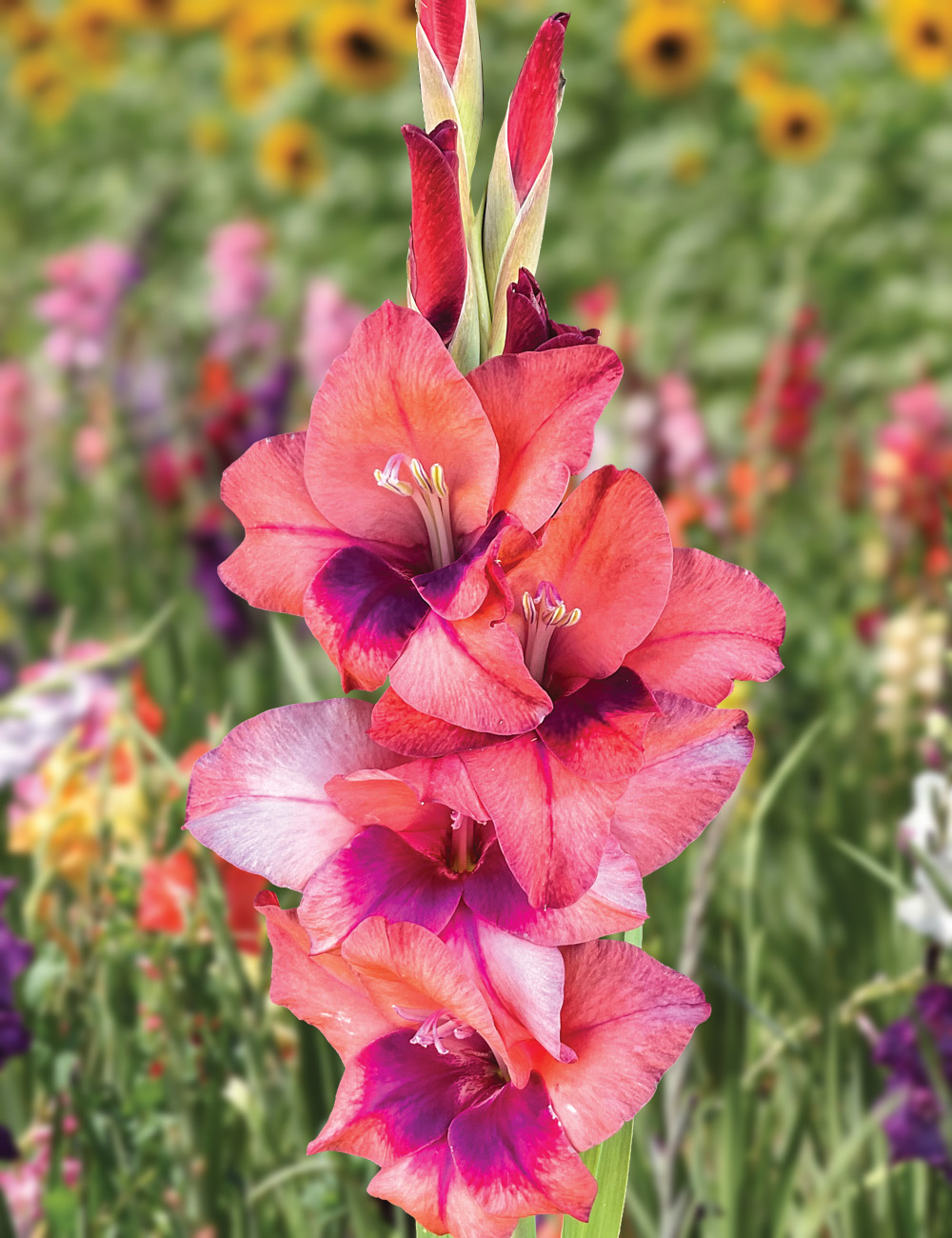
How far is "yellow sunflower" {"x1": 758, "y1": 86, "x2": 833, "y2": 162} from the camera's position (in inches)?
172

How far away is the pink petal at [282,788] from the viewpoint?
656mm

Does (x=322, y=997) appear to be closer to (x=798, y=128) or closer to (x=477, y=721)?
(x=477, y=721)

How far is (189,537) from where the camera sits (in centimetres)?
266

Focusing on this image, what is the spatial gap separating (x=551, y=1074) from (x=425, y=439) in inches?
12.8

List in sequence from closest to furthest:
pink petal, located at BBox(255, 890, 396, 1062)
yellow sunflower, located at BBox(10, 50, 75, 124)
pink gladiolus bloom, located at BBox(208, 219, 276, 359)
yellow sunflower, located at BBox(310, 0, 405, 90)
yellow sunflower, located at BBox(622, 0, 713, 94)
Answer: pink petal, located at BBox(255, 890, 396, 1062)
pink gladiolus bloom, located at BBox(208, 219, 276, 359)
yellow sunflower, located at BBox(622, 0, 713, 94)
yellow sunflower, located at BBox(310, 0, 405, 90)
yellow sunflower, located at BBox(10, 50, 75, 124)

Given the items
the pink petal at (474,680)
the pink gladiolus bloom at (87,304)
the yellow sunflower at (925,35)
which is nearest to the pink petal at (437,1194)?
the pink petal at (474,680)

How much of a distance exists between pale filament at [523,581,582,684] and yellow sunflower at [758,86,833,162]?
4.22m

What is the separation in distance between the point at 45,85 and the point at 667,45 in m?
2.66

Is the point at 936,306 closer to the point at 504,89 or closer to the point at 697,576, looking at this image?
the point at 504,89

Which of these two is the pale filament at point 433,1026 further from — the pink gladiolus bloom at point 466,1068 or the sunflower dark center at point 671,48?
the sunflower dark center at point 671,48

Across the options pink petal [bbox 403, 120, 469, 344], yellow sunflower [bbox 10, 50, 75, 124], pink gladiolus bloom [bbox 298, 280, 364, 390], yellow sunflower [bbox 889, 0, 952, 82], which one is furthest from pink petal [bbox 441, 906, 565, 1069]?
yellow sunflower [bbox 10, 50, 75, 124]

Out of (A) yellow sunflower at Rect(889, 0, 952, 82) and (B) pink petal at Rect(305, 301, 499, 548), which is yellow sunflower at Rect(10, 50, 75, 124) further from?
(B) pink petal at Rect(305, 301, 499, 548)

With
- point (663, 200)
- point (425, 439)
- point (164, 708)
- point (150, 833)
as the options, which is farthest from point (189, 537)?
point (663, 200)

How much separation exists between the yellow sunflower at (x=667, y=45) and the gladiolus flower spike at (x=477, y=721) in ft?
13.9
